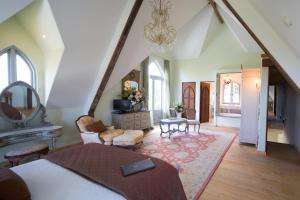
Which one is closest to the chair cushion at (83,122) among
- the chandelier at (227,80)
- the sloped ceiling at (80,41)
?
the sloped ceiling at (80,41)

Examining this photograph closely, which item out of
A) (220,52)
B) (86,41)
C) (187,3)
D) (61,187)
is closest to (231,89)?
(220,52)

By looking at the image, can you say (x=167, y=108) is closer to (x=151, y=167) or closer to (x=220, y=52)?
(x=220, y=52)

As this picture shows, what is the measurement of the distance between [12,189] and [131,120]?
14.9 ft

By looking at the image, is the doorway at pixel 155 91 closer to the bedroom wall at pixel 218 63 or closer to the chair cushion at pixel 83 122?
the bedroom wall at pixel 218 63

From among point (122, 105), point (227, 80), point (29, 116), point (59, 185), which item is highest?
point (227, 80)

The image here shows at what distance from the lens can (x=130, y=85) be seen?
662 cm

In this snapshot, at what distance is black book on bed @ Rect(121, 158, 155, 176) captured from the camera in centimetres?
181

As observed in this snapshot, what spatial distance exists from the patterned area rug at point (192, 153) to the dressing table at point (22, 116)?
7.56 ft

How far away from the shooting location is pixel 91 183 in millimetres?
1672

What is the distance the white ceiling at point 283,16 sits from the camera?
218 centimetres

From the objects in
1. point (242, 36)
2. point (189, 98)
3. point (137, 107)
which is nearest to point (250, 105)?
point (242, 36)

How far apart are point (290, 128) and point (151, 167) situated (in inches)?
222

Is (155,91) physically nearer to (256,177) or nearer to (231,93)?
(231,93)

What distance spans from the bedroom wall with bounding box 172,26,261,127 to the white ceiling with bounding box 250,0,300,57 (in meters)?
4.81
